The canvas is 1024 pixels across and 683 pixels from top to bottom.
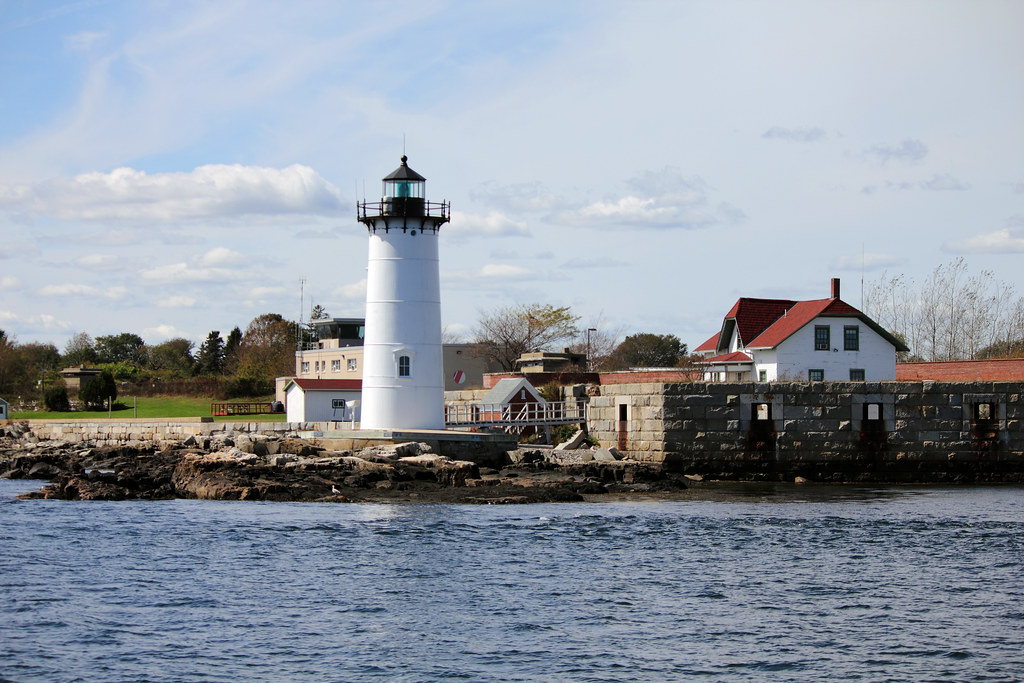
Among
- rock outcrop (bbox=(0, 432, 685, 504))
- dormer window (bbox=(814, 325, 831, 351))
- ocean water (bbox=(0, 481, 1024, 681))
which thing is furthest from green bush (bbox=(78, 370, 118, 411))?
dormer window (bbox=(814, 325, 831, 351))

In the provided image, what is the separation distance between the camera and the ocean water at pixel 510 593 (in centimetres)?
1338

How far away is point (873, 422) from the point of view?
3328cm

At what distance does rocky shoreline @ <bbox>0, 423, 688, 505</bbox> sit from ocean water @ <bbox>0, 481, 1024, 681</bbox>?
166 cm

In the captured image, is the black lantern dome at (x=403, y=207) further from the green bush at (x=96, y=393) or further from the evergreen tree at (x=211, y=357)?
the evergreen tree at (x=211, y=357)

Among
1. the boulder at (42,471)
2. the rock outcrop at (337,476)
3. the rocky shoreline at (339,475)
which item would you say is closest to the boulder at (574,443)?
the rocky shoreline at (339,475)

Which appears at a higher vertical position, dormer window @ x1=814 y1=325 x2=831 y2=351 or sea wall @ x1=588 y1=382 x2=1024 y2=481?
dormer window @ x1=814 y1=325 x2=831 y2=351

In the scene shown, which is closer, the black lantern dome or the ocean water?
the ocean water

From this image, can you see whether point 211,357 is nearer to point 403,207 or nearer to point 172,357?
point 172,357

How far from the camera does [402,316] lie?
115ft

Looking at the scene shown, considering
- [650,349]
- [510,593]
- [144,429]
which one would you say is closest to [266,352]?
[650,349]

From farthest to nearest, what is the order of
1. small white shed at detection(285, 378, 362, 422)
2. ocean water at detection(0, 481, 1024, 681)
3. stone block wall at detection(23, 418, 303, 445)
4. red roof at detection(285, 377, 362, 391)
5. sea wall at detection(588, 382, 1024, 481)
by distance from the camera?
red roof at detection(285, 377, 362, 391) → small white shed at detection(285, 378, 362, 422) → stone block wall at detection(23, 418, 303, 445) → sea wall at detection(588, 382, 1024, 481) → ocean water at detection(0, 481, 1024, 681)

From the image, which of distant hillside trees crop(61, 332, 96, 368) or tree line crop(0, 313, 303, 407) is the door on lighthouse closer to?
tree line crop(0, 313, 303, 407)

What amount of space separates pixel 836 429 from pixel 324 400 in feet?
65.2

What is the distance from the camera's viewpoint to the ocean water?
43.9 feet
